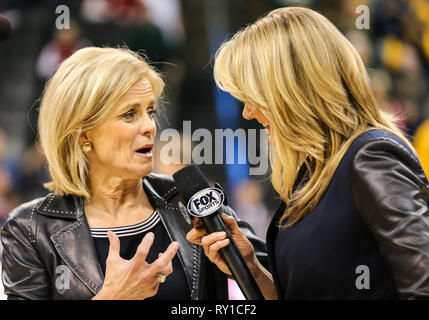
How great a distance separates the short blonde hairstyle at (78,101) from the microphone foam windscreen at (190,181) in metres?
0.27

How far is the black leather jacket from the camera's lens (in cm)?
132

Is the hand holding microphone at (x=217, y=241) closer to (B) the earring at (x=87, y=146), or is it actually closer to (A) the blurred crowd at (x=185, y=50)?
(B) the earring at (x=87, y=146)

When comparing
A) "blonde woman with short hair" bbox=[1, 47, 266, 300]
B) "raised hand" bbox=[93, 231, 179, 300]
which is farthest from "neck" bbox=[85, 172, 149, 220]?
"raised hand" bbox=[93, 231, 179, 300]

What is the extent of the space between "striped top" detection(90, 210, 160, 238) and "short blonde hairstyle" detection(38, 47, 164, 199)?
10cm


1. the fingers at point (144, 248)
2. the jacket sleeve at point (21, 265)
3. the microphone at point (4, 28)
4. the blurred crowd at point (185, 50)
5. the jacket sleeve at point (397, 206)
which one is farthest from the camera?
the blurred crowd at point (185, 50)

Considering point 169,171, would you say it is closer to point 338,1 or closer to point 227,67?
point 227,67

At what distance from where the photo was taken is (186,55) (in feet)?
14.3

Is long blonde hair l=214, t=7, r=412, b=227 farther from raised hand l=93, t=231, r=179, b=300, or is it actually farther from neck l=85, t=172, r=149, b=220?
neck l=85, t=172, r=149, b=220

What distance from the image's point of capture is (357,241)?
101cm

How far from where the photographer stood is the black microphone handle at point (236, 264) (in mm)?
1063

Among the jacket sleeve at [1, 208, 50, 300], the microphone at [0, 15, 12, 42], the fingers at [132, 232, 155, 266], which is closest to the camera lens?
the microphone at [0, 15, 12, 42]

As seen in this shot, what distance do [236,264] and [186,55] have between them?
11.3 ft

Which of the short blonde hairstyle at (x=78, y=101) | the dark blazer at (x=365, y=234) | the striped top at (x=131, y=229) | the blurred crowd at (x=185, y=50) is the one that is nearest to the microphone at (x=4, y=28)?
the short blonde hairstyle at (x=78, y=101)
